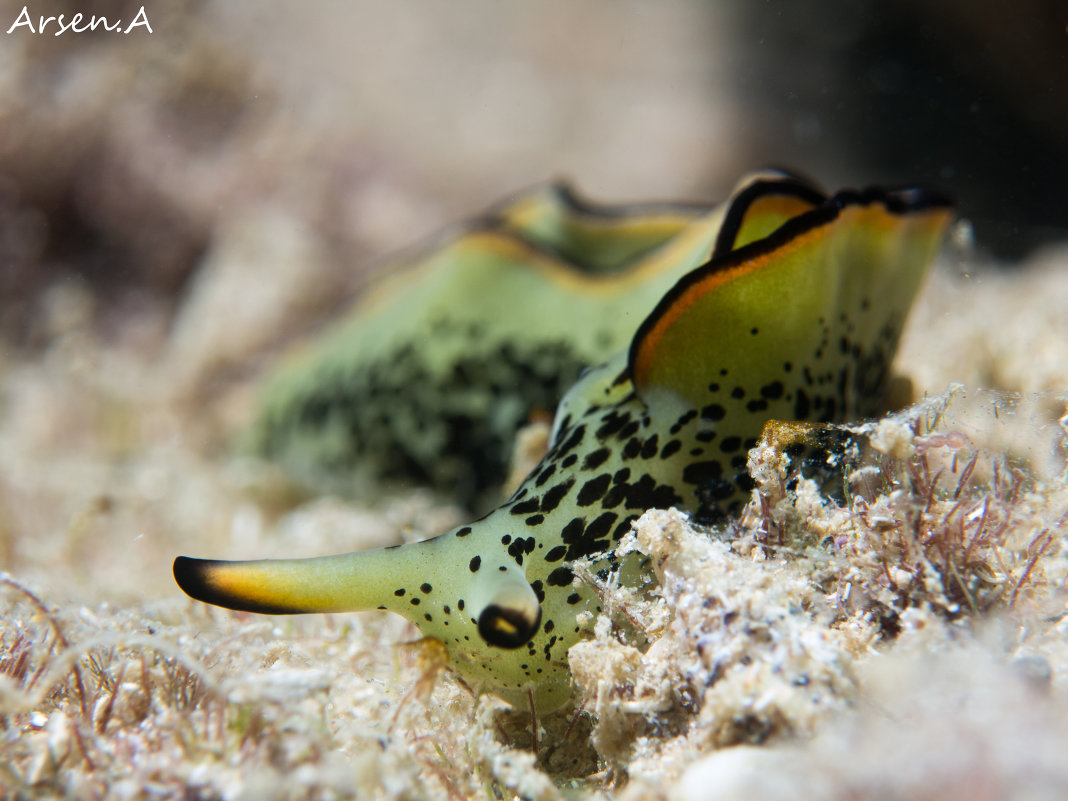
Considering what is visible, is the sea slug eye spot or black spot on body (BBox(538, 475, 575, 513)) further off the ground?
black spot on body (BBox(538, 475, 575, 513))

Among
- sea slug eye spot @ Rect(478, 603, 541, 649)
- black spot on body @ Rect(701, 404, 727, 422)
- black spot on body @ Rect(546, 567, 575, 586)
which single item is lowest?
black spot on body @ Rect(546, 567, 575, 586)

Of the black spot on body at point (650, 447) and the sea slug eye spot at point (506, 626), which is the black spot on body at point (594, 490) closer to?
the black spot on body at point (650, 447)

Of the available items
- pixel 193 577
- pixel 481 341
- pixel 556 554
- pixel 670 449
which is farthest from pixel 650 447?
pixel 481 341

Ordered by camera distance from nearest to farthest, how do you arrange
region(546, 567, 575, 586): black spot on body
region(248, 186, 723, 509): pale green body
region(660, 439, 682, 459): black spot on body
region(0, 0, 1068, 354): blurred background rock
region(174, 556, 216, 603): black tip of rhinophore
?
region(174, 556, 216, 603): black tip of rhinophore → region(546, 567, 575, 586): black spot on body → region(660, 439, 682, 459): black spot on body → region(248, 186, 723, 509): pale green body → region(0, 0, 1068, 354): blurred background rock

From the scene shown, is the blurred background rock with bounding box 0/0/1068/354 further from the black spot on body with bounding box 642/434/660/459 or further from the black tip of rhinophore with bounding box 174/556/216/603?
the black tip of rhinophore with bounding box 174/556/216/603

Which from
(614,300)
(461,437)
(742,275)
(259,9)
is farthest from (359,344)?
(259,9)

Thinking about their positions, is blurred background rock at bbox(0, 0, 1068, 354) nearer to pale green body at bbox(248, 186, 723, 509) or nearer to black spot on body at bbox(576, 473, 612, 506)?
pale green body at bbox(248, 186, 723, 509)

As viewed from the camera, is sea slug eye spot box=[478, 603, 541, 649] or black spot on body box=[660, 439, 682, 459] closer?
sea slug eye spot box=[478, 603, 541, 649]

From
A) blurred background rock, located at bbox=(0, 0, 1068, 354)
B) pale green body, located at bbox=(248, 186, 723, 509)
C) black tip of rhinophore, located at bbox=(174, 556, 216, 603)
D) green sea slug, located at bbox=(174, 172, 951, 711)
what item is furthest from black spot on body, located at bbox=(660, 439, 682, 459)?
blurred background rock, located at bbox=(0, 0, 1068, 354)

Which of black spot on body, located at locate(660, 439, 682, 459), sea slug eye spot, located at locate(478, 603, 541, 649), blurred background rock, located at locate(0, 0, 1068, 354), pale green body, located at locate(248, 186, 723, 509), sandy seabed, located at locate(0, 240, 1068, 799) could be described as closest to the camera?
sandy seabed, located at locate(0, 240, 1068, 799)
